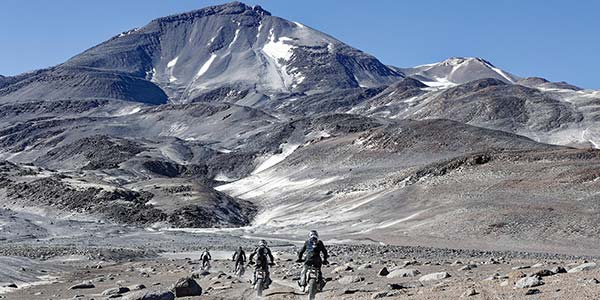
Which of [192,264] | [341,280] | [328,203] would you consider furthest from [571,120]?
[341,280]

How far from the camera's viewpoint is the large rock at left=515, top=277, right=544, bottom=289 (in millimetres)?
17719

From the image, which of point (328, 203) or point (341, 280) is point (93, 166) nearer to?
point (328, 203)

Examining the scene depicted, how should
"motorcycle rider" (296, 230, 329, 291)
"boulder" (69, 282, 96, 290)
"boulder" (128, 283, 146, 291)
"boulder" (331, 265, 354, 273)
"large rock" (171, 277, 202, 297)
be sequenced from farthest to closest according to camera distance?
"boulder" (69, 282, 96, 290)
"boulder" (331, 265, 354, 273)
"boulder" (128, 283, 146, 291)
"large rock" (171, 277, 202, 297)
"motorcycle rider" (296, 230, 329, 291)

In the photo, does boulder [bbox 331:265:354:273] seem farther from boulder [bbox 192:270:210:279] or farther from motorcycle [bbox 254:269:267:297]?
motorcycle [bbox 254:269:267:297]

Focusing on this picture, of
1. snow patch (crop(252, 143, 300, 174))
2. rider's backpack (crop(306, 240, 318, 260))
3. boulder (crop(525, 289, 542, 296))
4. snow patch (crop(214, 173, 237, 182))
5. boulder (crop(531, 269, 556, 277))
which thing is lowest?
boulder (crop(525, 289, 542, 296))

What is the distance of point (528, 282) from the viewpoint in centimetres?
1783

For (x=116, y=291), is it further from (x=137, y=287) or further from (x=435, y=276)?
(x=435, y=276)

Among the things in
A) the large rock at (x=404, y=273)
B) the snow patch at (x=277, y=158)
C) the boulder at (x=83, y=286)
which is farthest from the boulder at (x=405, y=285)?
the snow patch at (x=277, y=158)

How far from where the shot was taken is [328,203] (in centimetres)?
10106

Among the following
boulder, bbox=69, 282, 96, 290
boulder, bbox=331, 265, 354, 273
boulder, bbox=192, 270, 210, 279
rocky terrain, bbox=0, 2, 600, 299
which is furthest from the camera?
boulder, bbox=192, 270, 210, 279

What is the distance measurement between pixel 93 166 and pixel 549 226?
123 m

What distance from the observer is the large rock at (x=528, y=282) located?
58.1ft

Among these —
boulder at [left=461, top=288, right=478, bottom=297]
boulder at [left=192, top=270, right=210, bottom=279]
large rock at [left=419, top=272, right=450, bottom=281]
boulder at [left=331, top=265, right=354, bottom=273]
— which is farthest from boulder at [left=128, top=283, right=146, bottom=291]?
boulder at [left=461, top=288, right=478, bottom=297]

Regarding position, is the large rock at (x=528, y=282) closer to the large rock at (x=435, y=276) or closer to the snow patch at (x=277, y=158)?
the large rock at (x=435, y=276)
